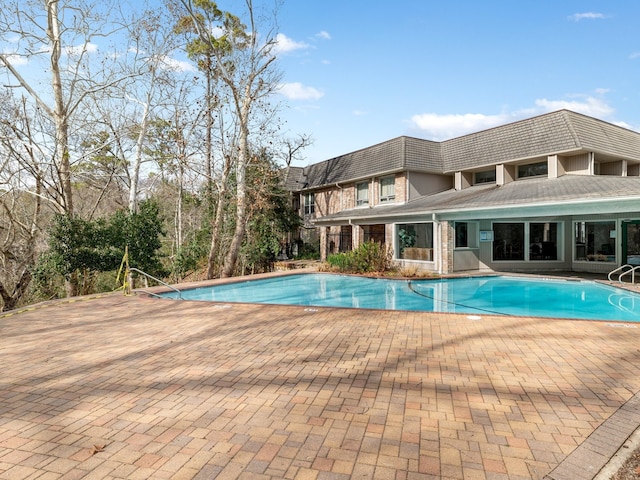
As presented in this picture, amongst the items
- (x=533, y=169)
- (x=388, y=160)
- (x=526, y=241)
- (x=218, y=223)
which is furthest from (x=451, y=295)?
(x=218, y=223)

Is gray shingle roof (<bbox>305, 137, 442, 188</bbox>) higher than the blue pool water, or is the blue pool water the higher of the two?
gray shingle roof (<bbox>305, 137, 442, 188</bbox>)

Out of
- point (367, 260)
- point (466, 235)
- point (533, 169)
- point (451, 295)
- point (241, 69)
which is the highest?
point (241, 69)

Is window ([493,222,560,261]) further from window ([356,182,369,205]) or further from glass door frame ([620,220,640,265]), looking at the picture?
window ([356,182,369,205])

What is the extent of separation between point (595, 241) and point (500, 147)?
568cm

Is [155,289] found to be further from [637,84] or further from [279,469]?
[637,84]

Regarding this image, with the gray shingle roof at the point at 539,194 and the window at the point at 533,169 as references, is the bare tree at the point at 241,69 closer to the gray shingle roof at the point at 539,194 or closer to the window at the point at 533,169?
the gray shingle roof at the point at 539,194

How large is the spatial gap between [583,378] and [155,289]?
11.4m

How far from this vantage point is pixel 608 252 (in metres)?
15.0

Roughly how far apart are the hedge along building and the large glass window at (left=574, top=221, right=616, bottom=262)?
40 mm

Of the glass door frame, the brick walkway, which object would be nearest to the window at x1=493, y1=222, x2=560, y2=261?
the glass door frame

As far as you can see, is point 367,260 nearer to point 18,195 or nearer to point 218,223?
point 218,223

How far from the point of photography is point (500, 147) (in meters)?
16.8

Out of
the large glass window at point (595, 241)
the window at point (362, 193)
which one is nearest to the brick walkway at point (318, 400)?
the large glass window at point (595, 241)

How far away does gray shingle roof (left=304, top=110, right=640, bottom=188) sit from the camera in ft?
48.2
